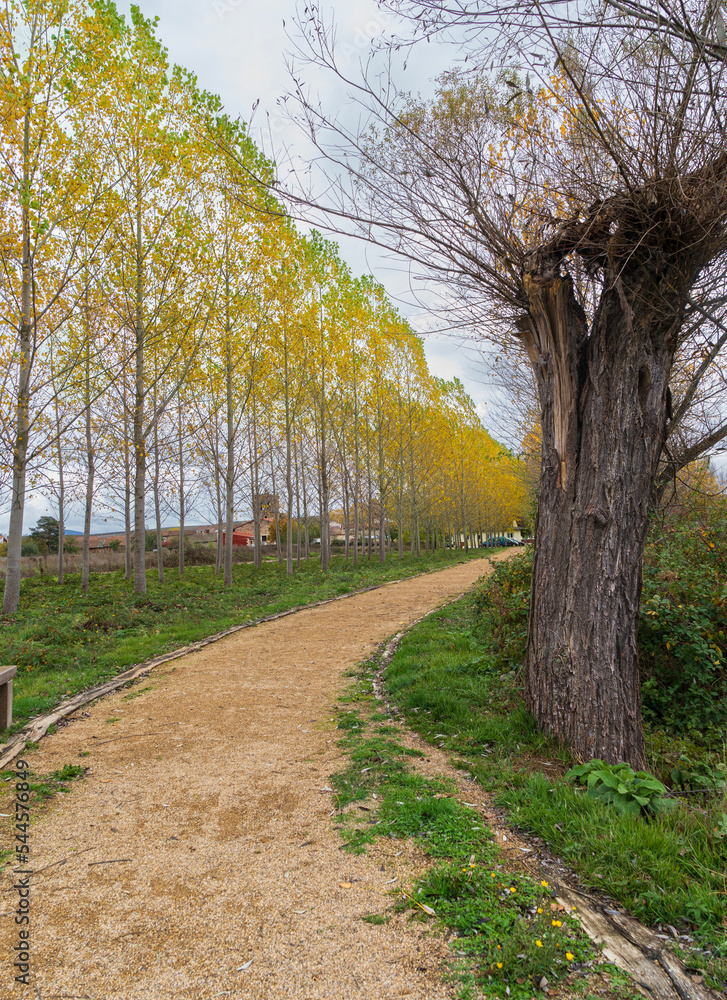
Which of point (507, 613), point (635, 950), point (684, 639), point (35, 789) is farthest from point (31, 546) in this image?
point (635, 950)

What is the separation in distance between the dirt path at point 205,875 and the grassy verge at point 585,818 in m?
0.91

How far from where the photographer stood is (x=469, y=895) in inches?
100

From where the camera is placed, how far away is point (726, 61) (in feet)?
10.7

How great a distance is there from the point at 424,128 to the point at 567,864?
5151 mm

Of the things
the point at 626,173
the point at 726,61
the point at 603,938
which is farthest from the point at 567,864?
the point at 726,61

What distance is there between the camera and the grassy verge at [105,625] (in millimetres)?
6504

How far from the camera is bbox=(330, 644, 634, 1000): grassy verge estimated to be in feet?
6.81

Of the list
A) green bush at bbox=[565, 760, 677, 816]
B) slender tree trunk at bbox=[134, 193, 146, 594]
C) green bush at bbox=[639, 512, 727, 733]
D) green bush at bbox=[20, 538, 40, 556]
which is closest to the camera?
green bush at bbox=[565, 760, 677, 816]

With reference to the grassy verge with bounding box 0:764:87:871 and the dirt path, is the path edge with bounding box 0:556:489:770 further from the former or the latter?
the grassy verge with bounding box 0:764:87:871

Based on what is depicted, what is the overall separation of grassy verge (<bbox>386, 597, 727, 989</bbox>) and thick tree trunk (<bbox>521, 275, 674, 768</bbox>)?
0.37 metres

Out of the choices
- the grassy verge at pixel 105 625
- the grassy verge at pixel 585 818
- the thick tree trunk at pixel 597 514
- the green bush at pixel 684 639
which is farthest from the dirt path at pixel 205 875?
the green bush at pixel 684 639

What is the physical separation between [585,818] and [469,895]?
92 centimetres

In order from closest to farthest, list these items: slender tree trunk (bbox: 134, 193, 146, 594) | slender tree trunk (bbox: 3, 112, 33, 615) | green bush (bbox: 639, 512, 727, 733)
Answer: green bush (bbox: 639, 512, 727, 733) → slender tree trunk (bbox: 3, 112, 33, 615) → slender tree trunk (bbox: 134, 193, 146, 594)
